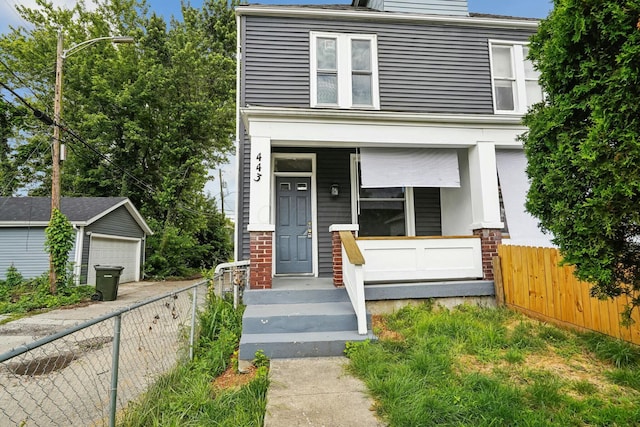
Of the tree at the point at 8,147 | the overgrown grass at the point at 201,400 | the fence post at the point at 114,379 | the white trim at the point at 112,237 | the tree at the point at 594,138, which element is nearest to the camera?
the tree at the point at 594,138

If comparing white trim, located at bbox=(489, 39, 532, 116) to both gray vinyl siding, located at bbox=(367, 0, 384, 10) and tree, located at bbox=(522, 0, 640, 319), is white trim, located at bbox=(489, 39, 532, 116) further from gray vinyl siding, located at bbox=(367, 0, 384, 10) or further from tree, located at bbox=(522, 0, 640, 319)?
tree, located at bbox=(522, 0, 640, 319)

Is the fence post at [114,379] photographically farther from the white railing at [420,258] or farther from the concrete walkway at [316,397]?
the white railing at [420,258]

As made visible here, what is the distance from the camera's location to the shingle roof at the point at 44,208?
12.0 metres

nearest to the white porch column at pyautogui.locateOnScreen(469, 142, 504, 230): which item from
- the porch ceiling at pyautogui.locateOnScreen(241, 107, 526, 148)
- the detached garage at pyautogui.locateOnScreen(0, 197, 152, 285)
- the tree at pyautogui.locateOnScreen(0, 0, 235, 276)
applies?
the porch ceiling at pyautogui.locateOnScreen(241, 107, 526, 148)

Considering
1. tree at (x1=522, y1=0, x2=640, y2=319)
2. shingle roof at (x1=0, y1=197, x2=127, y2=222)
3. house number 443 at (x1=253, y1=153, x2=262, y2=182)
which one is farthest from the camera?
shingle roof at (x1=0, y1=197, x2=127, y2=222)

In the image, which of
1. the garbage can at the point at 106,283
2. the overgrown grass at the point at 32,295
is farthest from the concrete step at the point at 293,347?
the garbage can at the point at 106,283

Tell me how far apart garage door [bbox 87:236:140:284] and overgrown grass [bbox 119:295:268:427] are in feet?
35.1

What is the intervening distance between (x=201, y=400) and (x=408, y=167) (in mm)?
5049

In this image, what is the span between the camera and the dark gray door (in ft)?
23.2

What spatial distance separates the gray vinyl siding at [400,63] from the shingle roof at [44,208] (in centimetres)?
916

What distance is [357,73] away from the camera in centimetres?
728

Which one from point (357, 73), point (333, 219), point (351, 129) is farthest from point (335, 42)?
point (333, 219)

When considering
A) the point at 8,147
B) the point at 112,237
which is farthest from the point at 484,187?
the point at 8,147

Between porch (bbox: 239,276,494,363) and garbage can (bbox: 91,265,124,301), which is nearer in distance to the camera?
porch (bbox: 239,276,494,363)
